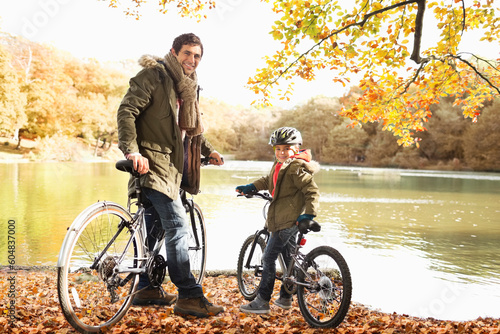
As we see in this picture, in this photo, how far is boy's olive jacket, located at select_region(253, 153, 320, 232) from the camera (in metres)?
3.57

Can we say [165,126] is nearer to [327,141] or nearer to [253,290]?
[253,290]

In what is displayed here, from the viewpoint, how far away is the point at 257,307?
382 cm

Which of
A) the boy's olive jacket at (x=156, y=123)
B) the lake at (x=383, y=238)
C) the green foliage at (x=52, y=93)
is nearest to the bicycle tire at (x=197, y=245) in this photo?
the boy's olive jacket at (x=156, y=123)

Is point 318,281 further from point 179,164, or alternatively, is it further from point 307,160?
point 179,164

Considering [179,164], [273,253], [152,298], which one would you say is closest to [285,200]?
[273,253]

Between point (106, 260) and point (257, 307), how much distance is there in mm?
1386

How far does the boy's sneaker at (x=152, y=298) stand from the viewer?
3.71 metres

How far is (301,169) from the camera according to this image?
11.9 ft

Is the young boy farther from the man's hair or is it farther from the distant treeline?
the distant treeline

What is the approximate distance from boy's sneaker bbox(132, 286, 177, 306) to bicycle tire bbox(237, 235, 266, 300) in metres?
0.85

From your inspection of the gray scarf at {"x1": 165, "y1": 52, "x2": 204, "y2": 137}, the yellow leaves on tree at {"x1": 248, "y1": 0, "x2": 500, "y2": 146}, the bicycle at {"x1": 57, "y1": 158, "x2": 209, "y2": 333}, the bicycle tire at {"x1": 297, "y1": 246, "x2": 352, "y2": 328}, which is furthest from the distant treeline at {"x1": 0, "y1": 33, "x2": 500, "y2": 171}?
the bicycle at {"x1": 57, "y1": 158, "x2": 209, "y2": 333}

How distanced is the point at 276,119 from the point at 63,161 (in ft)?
145

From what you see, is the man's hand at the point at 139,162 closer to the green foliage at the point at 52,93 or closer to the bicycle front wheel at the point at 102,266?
the bicycle front wheel at the point at 102,266

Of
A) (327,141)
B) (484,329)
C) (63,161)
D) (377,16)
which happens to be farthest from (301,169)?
(327,141)
